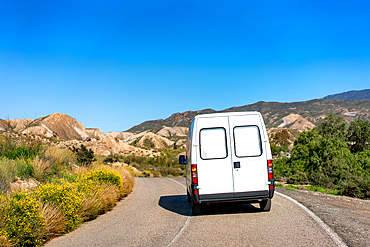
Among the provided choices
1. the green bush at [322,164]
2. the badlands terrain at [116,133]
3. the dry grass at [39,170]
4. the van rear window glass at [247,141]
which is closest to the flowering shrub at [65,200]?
the dry grass at [39,170]

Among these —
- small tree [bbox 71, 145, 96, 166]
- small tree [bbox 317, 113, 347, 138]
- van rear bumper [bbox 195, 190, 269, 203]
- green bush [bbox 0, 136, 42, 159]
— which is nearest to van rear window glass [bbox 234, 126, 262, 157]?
van rear bumper [bbox 195, 190, 269, 203]

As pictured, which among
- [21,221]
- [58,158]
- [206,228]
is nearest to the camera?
[21,221]

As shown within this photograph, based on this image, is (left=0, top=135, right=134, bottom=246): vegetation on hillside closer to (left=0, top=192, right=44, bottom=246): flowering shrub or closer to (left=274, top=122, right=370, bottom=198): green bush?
(left=0, top=192, right=44, bottom=246): flowering shrub

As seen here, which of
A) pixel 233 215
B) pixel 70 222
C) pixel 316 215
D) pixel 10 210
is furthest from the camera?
pixel 233 215

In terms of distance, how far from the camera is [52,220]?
657cm

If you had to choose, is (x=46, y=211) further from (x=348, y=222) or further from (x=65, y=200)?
(x=348, y=222)

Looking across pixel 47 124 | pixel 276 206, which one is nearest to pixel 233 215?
pixel 276 206

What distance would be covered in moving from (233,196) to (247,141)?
1.48 metres

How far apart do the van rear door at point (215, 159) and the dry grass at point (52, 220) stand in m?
3.40

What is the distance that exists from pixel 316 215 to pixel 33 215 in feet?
21.9

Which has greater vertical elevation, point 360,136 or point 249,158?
point 360,136

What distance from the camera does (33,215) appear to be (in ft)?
20.0

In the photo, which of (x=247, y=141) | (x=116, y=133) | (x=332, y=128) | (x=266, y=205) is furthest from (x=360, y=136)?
(x=116, y=133)

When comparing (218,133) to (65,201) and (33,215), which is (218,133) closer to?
(65,201)
